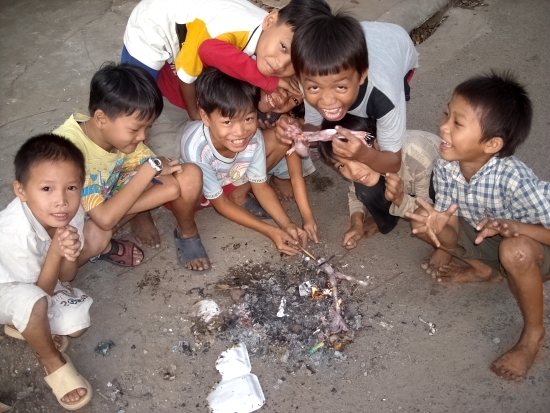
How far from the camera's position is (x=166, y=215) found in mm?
3400

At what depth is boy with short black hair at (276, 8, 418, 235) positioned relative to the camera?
242 cm

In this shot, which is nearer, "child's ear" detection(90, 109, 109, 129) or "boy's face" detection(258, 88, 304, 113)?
"child's ear" detection(90, 109, 109, 129)

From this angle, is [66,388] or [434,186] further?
[434,186]

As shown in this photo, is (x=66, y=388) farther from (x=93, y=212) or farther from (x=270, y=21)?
(x=270, y=21)

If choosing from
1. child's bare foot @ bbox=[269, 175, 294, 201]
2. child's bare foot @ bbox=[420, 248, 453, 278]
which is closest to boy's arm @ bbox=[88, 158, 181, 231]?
child's bare foot @ bbox=[269, 175, 294, 201]

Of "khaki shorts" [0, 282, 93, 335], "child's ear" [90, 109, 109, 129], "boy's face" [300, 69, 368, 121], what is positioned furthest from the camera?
"child's ear" [90, 109, 109, 129]

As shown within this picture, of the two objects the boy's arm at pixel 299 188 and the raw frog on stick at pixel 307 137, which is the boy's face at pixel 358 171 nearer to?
the raw frog on stick at pixel 307 137

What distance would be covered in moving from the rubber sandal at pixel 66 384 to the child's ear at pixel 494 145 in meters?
2.06

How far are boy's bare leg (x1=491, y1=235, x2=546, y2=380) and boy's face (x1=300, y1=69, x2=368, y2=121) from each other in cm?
92

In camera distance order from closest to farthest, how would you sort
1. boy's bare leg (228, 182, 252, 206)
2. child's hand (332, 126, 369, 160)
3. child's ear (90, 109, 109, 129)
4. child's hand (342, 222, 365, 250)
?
child's hand (332, 126, 369, 160) → child's ear (90, 109, 109, 129) → child's hand (342, 222, 365, 250) → boy's bare leg (228, 182, 252, 206)

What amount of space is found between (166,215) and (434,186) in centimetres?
157

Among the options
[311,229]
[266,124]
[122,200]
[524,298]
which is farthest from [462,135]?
[122,200]

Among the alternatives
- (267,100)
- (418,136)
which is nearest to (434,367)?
(418,136)

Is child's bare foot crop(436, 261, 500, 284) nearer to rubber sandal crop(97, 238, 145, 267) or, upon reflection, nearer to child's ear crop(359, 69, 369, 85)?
child's ear crop(359, 69, 369, 85)
